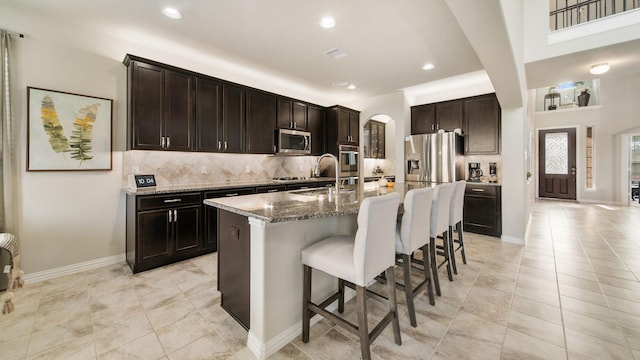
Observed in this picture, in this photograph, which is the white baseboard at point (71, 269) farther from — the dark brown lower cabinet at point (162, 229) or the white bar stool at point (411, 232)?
the white bar stool at point (411, 232)

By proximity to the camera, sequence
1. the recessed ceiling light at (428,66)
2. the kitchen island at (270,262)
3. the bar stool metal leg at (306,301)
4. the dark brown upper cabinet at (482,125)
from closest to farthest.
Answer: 1. the kitchen island at (270,262)
2. the bar stool metal leg at (306,301)
3. the recessed ceiling light at (428,66)
4. the dark brown upper cabinet at (482,125)

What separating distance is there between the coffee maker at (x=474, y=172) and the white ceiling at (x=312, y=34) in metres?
1.54

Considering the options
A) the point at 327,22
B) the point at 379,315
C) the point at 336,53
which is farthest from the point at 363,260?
the point at 336,53

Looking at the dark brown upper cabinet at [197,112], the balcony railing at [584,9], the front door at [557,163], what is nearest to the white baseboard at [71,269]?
the dark brown upper cabinet at [197,112]

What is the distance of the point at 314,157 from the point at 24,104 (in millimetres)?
4123

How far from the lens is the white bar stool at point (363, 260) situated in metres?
1.43

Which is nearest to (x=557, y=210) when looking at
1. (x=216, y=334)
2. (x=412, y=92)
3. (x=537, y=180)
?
(x=537, y=180)

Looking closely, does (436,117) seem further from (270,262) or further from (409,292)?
(270,262)

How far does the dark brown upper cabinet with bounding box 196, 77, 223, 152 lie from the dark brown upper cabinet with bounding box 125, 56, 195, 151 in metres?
0.09

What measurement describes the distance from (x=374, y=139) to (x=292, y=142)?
2.88 m

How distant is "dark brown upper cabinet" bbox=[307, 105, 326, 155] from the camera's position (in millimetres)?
5082

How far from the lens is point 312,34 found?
289 centimetres

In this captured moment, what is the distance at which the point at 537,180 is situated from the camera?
884cm

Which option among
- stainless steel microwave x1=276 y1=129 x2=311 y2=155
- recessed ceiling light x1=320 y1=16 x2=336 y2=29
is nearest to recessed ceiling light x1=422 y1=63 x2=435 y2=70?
recessed ceiling light x1=320 y1=16 x2=336 y2=29
